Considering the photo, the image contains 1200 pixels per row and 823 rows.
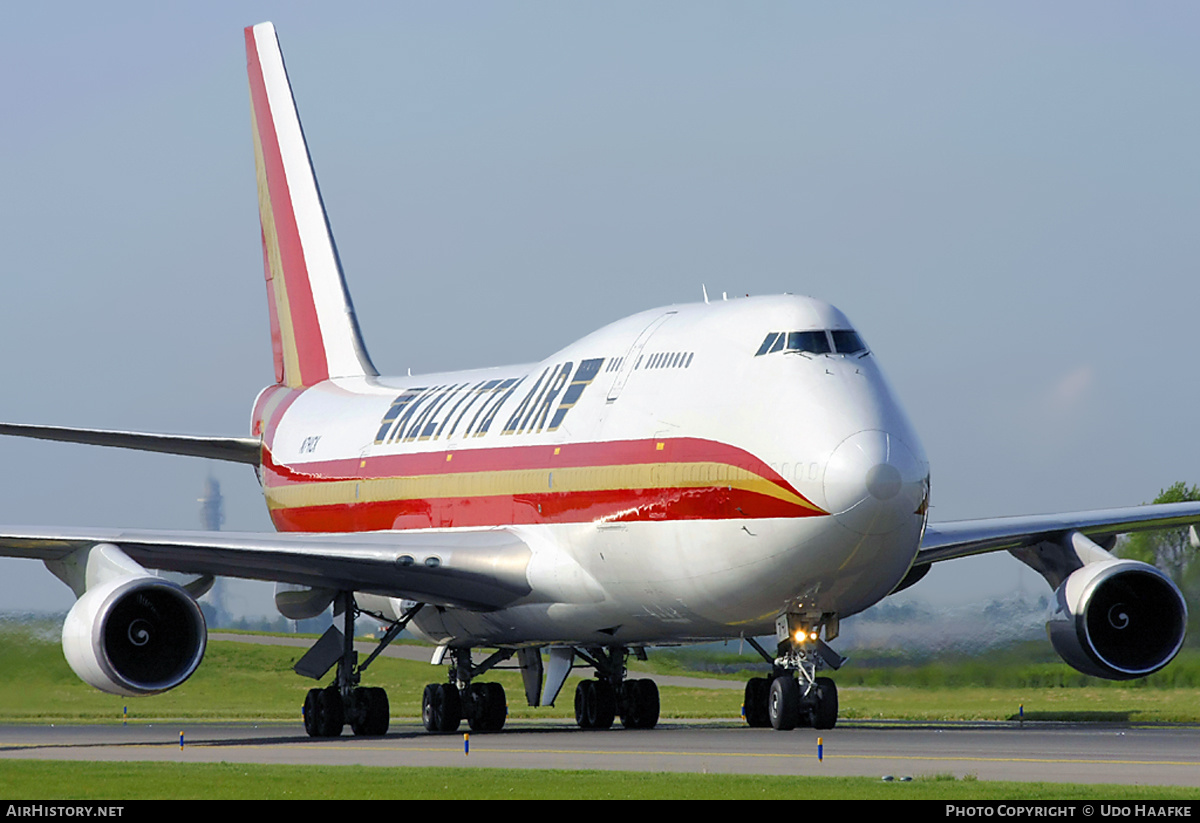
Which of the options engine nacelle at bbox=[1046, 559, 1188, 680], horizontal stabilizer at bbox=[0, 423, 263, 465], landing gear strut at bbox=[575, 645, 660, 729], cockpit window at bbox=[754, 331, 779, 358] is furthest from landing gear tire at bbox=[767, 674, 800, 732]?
horizontal stabilizer at bbox=[0, 423, 263, 465]

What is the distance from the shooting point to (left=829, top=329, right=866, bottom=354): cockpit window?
21.6 m

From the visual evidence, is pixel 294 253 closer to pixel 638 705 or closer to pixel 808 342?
pixel 638 705

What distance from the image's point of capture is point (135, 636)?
22.8 metres

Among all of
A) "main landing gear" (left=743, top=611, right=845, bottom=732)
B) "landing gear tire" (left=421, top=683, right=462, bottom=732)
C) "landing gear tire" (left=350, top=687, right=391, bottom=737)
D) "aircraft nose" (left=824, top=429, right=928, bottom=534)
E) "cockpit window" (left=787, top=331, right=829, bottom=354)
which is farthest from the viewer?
"landing gear tire" (left=421, top=683, right=462, bottom=732)

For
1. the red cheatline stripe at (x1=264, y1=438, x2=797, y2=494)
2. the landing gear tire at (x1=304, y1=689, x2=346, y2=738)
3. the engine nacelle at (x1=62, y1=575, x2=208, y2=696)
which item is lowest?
the landing gear tire at (x1=304, y1=689, x2=346, y2=738)

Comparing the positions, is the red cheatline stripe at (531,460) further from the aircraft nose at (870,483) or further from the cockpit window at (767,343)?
the cockpit window at (767,343)

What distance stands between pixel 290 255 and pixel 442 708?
12.8 m

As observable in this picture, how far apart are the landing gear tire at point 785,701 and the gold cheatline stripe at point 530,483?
260 centimetres

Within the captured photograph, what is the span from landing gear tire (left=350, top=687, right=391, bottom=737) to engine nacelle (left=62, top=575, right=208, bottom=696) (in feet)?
13.3

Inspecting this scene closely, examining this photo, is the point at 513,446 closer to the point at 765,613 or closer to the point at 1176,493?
the point at 765,613

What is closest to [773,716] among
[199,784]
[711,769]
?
[711,769]

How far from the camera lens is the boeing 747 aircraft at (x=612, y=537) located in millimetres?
20766

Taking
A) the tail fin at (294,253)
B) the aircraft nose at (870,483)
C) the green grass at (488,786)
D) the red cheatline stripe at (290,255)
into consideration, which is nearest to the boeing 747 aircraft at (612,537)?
the aircraft nose at (870,483)

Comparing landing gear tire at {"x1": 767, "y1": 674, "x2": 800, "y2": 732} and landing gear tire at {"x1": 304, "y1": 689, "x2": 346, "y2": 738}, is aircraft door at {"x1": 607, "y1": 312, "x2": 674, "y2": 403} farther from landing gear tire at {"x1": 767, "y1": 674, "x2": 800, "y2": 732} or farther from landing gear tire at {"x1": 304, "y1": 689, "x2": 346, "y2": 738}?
landing gear tire at {"x1": 304, "y1": 689, "x2": 346, "y2": 738}
